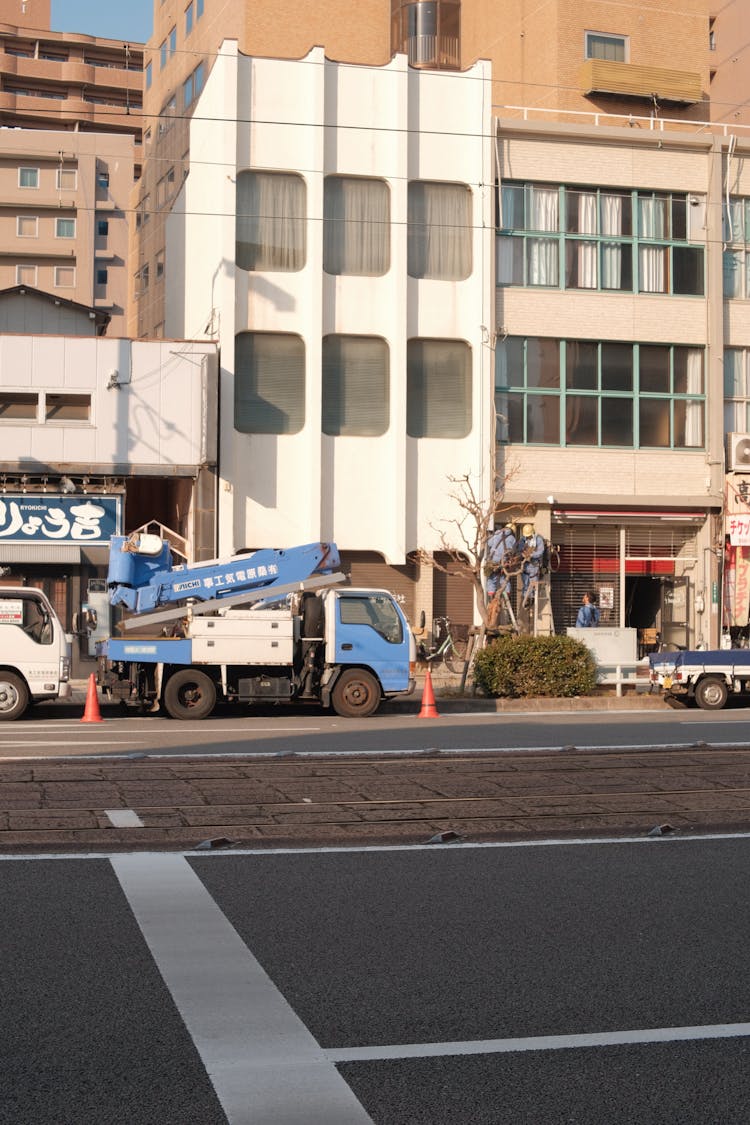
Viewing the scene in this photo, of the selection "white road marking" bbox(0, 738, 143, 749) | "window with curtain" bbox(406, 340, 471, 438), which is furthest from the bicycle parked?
"white road marking" bbox(0, 738, 143, 749)

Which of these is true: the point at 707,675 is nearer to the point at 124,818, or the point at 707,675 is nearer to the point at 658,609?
the point at 658,609

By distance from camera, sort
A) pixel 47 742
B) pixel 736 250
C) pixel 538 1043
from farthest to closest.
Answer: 1. pixel 736 250
2. pixel 47 742
3. pixel 538 1043

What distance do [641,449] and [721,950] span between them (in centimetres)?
2801

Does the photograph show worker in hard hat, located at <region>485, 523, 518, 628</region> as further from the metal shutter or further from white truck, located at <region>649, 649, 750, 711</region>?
white truck, located at <region>649, 649, 750, 711</region>

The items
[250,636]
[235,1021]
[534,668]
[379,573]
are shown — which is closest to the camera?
[235,1021]

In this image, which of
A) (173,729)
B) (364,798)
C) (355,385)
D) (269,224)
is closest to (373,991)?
(364,798)

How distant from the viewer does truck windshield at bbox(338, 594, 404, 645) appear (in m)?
22.2

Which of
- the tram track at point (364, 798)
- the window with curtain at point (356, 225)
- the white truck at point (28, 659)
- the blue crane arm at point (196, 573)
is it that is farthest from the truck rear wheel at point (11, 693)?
the window with curtain at point (356, 225)

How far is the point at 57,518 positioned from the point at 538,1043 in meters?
25.6

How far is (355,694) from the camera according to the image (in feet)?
72.7

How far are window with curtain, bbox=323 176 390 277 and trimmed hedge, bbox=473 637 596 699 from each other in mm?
11432

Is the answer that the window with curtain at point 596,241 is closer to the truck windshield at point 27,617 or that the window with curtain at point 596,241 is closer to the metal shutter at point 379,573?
the metal shutter at point 379,573

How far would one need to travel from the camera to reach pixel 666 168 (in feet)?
115

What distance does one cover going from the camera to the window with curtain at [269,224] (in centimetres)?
3253
